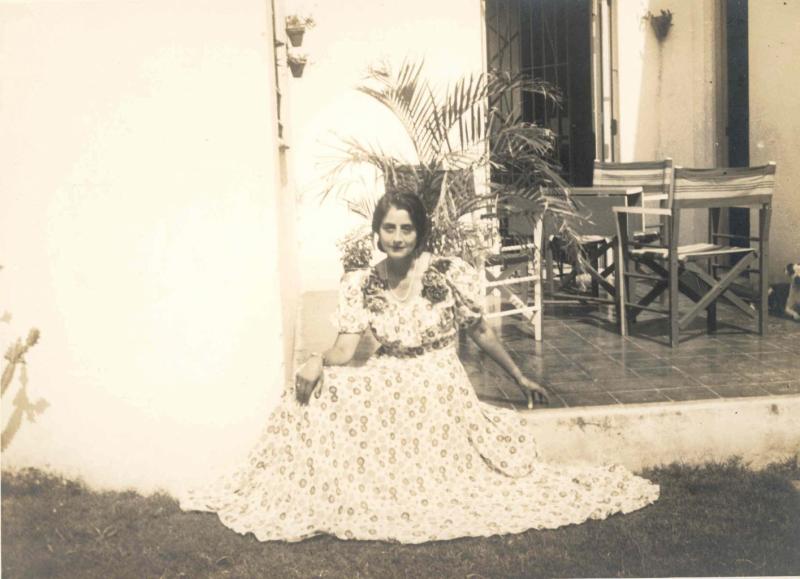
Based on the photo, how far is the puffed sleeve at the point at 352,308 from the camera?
339 cm

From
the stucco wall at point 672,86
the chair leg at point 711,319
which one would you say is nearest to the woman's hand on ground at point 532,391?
the chair leg at point 711,319

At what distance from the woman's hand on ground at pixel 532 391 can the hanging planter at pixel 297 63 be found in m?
3.56

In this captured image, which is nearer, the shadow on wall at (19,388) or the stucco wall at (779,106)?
the shadow on wall at (19,388)

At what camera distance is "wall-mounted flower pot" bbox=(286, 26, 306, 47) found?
6188mm

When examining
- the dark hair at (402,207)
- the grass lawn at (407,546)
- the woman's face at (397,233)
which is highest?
the dark hair at (402,207)

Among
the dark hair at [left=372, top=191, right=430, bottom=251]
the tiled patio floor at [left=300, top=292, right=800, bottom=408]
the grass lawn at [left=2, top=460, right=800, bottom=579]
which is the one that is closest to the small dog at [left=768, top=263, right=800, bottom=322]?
the tiled patio floor at [left=300, top=292, right=800, bottom=408]

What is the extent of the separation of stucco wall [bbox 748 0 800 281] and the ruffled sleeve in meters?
3.40

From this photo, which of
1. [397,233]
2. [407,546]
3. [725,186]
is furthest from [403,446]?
[725,186]

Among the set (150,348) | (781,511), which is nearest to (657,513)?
(781,511)

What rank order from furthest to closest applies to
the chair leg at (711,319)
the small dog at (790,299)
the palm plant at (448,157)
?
the small dog at (790,299) < the chair leg at (711,319) < the palm plant at (448,157)

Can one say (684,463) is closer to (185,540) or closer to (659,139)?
(185,540)

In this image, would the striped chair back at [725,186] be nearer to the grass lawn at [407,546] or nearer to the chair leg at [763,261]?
the chair leg at [763,261]

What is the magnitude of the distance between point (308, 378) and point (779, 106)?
4334 millimetres

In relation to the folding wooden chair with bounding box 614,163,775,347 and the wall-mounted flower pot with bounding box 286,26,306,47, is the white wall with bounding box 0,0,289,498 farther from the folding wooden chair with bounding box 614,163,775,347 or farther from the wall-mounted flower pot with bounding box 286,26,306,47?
the wall-mounted flower pot with bounding box 286,26,306,47
